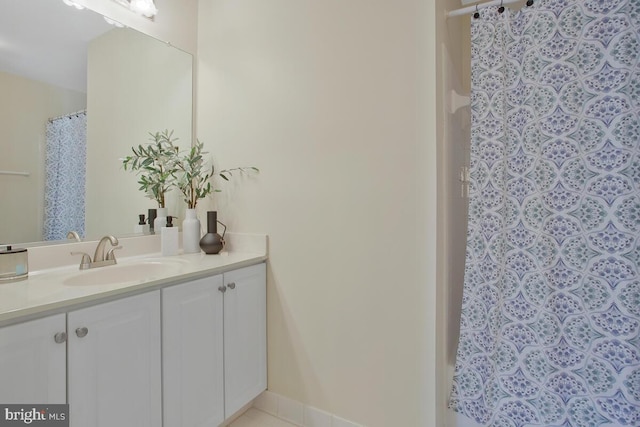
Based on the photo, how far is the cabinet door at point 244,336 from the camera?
1498 mm

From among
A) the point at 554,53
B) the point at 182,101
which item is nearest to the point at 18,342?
the point at 182,101

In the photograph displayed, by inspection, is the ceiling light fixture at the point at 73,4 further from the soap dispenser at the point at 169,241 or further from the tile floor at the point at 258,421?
the tile floor at the point at 258,421

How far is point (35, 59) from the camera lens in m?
1.38

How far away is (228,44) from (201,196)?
0.95m

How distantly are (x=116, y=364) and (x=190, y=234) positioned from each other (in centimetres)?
83

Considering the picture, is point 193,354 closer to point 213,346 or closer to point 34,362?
point 213,346

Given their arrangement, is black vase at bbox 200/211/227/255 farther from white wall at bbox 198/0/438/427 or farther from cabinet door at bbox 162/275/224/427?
cabinet door at bbox 162/275/224/427

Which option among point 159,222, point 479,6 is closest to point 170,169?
point 159,222

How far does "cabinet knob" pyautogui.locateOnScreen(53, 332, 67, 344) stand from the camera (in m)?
0.93

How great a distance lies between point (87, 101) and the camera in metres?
1.54

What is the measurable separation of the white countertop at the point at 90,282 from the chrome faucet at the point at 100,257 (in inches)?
1.4

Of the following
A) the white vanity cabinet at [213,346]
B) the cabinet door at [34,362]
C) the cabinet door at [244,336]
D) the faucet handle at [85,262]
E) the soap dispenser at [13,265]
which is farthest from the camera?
the cabinet door at [244,336]

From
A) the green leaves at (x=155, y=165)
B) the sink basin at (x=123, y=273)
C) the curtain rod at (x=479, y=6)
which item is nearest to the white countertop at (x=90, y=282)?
the sink basin at (x=123, y=273)

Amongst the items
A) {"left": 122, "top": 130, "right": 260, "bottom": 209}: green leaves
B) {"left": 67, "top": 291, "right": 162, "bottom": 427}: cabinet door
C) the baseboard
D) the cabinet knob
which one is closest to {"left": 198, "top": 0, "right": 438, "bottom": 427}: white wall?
the baseboard
